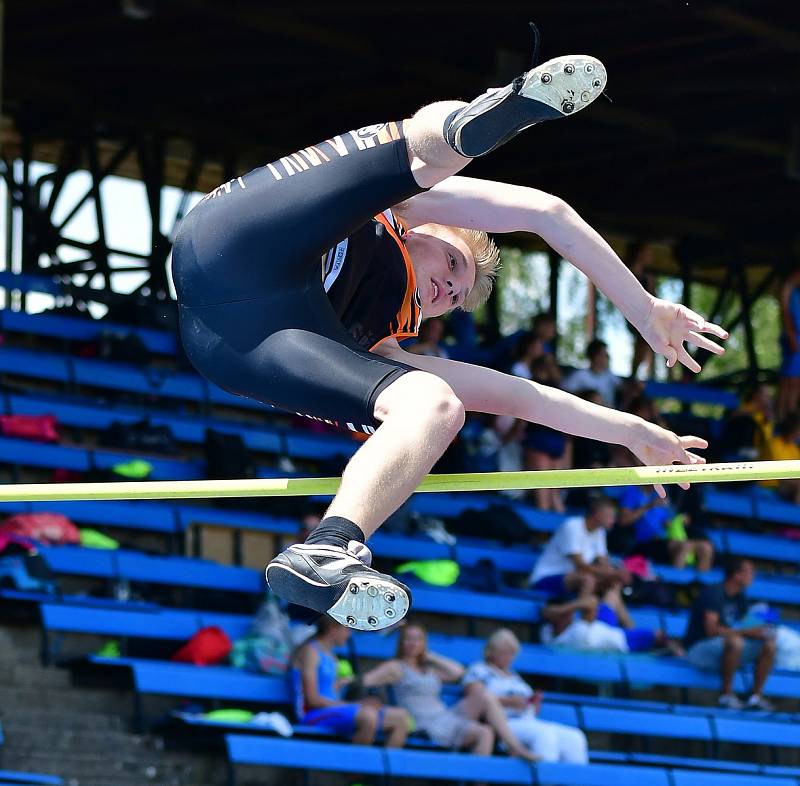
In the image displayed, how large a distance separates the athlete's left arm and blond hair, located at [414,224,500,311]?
16 cm

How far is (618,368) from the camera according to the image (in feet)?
60.2

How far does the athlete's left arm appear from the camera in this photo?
3.21m

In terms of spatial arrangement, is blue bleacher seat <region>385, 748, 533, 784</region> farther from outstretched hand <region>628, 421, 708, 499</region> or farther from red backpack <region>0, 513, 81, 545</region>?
outstretched hand <region>628, 421, 708, 499</region>

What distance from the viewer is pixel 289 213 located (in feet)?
10.0

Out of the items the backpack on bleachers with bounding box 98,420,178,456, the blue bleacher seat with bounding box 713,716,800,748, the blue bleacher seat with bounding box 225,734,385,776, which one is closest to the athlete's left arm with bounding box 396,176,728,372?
the blue bleacher seat with bounding box 225,734,385,776

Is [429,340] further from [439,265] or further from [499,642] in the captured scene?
[439,265]

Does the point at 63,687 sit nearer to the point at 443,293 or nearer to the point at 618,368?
the point at 443,293

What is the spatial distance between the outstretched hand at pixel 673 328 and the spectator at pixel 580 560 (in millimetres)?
5911

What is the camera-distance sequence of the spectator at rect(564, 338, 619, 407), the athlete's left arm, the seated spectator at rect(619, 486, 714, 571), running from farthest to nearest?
the spectator at rect(564, 338, 619, 407) < the seated spectator at rect(619, 486, 714, 571) < the athlete's left arm

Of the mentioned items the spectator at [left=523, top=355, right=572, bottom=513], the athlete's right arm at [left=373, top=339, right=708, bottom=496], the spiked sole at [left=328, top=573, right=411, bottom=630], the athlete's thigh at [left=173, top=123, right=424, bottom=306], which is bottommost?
the spectator at [left=523, top=355, right=572, bottom=513]

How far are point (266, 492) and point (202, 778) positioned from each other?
4.39 metres

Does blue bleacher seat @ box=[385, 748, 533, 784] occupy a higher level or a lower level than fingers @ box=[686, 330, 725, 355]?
lower

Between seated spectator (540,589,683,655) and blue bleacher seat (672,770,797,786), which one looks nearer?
blue bleacher seat (672,770,797,786)

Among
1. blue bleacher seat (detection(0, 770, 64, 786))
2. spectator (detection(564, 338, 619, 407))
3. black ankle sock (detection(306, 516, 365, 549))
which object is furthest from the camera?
spectator (detection(564, 338, 619, 407))
